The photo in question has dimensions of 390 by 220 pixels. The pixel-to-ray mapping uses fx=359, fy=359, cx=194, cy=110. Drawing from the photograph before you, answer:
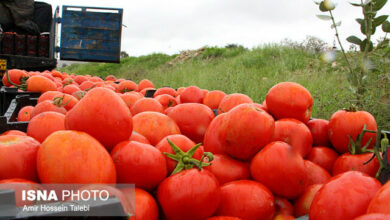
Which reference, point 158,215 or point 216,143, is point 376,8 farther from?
point 158,215

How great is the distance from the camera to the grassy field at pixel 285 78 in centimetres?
362

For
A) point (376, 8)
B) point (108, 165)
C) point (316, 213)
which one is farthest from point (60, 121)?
point (376, 8)

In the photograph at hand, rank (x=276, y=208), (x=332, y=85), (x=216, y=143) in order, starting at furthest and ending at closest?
(x=332, y=85)
(x=216, y=143)
(x=276, y=208)

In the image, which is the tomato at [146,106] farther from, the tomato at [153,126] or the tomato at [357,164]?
the tomato at [357,164]

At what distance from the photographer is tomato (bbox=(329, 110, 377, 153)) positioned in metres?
1.67

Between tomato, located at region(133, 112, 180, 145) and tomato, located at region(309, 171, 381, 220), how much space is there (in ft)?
2.96

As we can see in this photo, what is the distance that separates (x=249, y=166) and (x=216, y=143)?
0.62ft

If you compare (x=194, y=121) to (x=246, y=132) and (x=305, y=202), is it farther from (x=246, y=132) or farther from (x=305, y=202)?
(x=305, y=202)

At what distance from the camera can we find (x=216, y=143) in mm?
1638

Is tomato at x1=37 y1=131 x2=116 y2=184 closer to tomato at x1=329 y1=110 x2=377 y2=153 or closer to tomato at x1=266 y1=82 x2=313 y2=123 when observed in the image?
tomato at x1=266 y1=82 x2=313 y2=123

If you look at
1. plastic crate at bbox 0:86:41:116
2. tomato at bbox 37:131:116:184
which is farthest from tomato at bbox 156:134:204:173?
plastic crate at bbox 0:86:41:116

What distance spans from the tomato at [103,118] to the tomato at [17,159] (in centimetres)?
17

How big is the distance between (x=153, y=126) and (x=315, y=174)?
82cm

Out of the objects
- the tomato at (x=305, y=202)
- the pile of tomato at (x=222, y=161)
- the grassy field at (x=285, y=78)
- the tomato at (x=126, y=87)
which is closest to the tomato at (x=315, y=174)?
the pile of tomato at (x=222, y=161)
